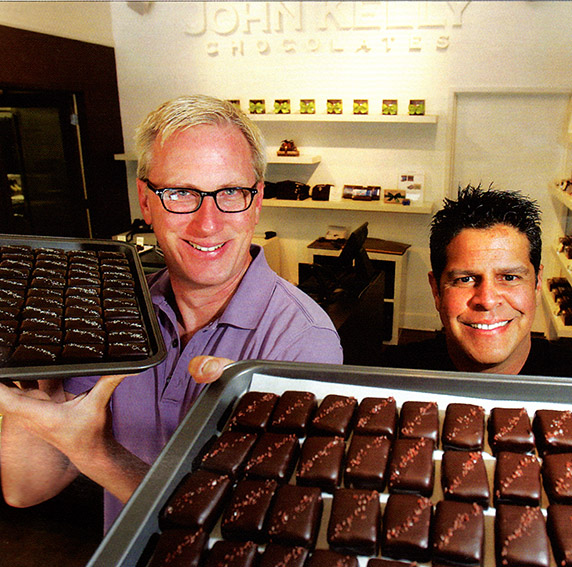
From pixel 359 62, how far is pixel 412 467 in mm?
3694

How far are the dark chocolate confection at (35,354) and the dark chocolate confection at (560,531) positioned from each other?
2.13 feet

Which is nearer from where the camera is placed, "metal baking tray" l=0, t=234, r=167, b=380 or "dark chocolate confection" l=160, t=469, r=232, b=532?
"dark chocolate confection" l=160, t=469, r=232, b=532

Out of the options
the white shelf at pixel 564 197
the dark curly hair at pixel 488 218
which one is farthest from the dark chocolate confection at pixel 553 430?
the white shelf at pixel 564 197

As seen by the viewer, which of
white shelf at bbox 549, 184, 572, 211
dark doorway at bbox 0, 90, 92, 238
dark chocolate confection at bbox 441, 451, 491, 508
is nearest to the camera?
dark chocolate confection at bbox 441, 451, 491, 508

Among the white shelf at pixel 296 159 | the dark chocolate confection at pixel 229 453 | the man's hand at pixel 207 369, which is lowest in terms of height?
the dark chocolate confection at pixel 229 453

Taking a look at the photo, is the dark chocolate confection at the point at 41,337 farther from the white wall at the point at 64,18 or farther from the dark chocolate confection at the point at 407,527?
the white wall at the point at 64,18

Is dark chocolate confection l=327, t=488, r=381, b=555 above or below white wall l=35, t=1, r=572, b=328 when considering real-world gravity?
below

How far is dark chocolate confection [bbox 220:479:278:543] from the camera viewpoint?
0.62m

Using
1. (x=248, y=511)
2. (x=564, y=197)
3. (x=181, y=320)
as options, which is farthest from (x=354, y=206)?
(x=248, y=511)

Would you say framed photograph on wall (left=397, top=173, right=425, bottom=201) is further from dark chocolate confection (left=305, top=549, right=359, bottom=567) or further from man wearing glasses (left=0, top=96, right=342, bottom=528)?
dark chocolate confection (left=305, top=549, right=359, bottom=567)

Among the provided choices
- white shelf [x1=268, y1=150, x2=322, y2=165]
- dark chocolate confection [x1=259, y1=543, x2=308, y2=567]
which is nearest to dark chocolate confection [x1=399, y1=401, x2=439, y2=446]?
dark chocolate confection [x1=259, y1=543, x2=308, y2=567]

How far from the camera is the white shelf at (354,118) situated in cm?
370

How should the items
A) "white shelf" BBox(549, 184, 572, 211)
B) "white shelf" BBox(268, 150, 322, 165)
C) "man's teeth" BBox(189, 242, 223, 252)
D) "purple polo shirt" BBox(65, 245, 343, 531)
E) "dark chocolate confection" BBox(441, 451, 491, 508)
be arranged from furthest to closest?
"white shelf" BBox(268, 150, 322, 165) < "white shelf" BBox(549, 184, 572, 211) < "man's teeth" BBox(189, 242, 223, 252) < "purple polo shirt" BBox(65, 245, 343, 531) < "dark chocolate confection" BBox(441, 451, 491, 508)

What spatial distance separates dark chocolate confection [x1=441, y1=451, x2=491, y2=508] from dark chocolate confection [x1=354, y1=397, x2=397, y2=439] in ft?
0.26
